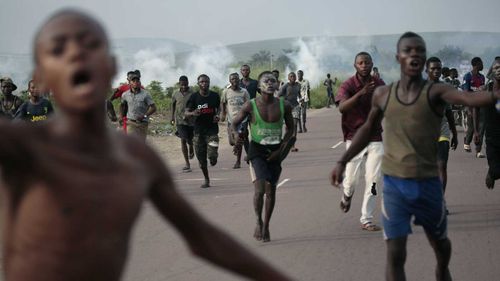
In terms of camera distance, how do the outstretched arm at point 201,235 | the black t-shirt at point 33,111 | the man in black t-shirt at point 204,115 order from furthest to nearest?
the man in black t-shirt at point 204,115 → the black t-shirt at point 33,111 → the outstretched arm at point 201,235

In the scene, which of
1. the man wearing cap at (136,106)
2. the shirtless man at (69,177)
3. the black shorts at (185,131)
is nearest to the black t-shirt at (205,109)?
the man wearing cap at (136,106)

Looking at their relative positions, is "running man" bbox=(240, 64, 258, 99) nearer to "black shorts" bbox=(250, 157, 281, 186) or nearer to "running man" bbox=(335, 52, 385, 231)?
"running man" bbox=(335, 52, 385, 231)

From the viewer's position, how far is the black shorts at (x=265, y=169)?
7.86 metres

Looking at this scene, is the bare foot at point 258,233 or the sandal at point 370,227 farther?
the sandal at point 370,227

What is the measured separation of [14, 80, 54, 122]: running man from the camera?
9430mm

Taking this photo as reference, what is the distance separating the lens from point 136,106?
12742mm

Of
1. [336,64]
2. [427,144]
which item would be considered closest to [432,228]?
[427,144]

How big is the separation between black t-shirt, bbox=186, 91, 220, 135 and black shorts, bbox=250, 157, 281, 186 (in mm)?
4444

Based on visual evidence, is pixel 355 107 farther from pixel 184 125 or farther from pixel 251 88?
pixel 251 88

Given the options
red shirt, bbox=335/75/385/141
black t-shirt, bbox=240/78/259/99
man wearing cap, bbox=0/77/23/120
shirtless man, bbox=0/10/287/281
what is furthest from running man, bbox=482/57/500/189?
shirtless man, bbox=0/10/287/281

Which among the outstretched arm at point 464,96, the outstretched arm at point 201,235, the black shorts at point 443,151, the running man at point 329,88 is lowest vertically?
the running man at point 329,88

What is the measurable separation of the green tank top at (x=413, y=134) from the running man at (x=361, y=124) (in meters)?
2.65

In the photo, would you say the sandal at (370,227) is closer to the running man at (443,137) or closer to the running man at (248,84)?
the running man at (443,137)

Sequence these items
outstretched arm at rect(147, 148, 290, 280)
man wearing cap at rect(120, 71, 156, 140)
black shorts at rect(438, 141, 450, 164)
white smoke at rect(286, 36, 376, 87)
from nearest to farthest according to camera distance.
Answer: outstretched arm at rect(147, 148, 290, 280), black shorts at rect(438, 141, 450, 164), man wearing cap at rect(120, 71, 156, 140), white smoke at rect(286, 36, 376, 87)
